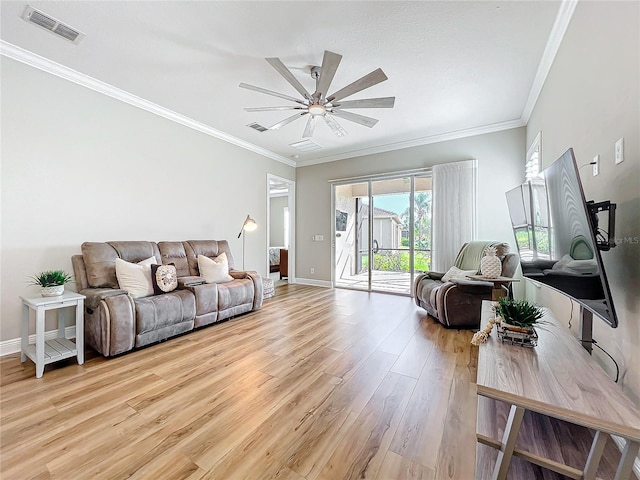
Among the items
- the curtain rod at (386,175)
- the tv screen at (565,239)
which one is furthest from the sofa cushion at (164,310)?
the curtain rod at (386,175)

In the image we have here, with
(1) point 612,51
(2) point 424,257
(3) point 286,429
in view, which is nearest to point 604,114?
(1) point 612,51

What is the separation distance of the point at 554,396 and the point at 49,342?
364 cm

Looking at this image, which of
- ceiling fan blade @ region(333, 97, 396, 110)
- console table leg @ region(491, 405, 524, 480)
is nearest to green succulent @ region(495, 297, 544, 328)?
console table leg @ region(491, 405, 524, 480)

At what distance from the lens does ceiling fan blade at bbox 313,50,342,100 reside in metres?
2.04

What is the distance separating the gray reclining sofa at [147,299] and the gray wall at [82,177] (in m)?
0.31

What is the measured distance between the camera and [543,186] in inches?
64.9

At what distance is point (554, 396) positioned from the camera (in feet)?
3.18

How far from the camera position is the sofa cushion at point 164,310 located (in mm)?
2590

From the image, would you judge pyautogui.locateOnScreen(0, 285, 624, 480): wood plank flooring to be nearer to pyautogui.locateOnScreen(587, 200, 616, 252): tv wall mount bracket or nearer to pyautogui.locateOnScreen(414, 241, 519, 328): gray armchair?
pyautogui.locateOnScreen(414, 241, 519, 328): gray armchair

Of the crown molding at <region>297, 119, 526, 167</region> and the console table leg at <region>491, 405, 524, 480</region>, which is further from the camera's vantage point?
the crown molding at <region>297, 119, 526, 167</region>

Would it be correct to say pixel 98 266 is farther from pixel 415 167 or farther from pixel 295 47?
pixel 415 167

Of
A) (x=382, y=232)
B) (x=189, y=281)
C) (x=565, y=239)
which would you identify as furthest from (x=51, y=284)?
(x=382, y=232)

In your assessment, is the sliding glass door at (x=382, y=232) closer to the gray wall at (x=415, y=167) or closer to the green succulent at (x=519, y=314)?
the gray wall at (x=415, y=167)

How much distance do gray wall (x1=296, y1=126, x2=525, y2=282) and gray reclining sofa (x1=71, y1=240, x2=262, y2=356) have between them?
7.93 ft
